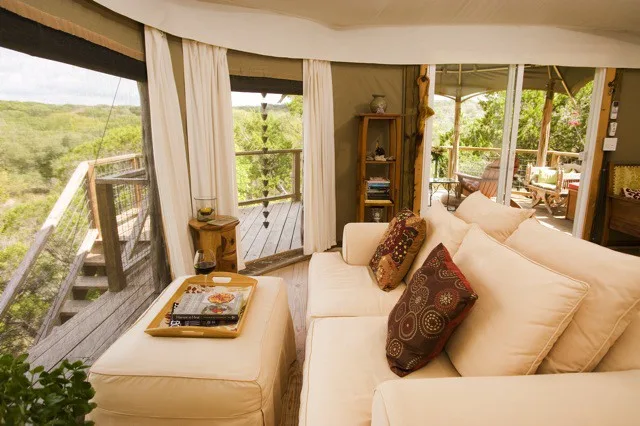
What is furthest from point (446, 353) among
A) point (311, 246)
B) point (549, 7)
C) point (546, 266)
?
point (549, 7)

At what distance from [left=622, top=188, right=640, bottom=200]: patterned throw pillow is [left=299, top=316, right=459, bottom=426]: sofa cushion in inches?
157

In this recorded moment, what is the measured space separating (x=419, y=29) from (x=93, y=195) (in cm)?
346

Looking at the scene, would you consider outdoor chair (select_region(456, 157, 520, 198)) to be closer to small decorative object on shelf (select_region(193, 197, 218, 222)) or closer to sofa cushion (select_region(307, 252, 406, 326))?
sofa cushion (select_region(307, 252, 406, 326))

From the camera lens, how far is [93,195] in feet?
7.48

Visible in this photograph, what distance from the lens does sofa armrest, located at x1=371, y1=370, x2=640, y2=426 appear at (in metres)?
0.86

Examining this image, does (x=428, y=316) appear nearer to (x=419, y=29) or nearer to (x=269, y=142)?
(x=269, y=142)

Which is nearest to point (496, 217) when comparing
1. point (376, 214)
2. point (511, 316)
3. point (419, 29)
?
point (511, 316)

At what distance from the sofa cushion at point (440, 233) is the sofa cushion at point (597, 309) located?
62 cm

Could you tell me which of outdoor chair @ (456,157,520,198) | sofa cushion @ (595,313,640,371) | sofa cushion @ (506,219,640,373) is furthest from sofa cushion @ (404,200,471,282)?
outdoor chair @ (456,157,520,198)

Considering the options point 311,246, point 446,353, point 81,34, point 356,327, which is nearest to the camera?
point 446,353

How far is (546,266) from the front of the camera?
4.08ft

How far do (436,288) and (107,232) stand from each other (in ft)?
7.38

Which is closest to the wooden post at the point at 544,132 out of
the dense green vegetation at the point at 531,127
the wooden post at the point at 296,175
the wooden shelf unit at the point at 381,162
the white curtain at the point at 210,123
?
the dense green vegetation at the point at 531,127

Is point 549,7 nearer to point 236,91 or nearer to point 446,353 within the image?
point 236,91
